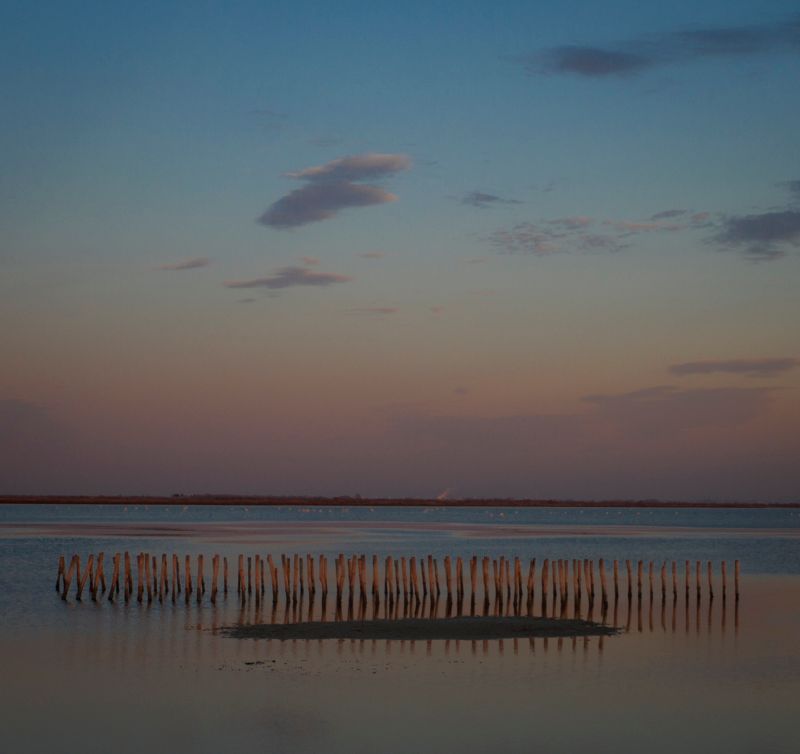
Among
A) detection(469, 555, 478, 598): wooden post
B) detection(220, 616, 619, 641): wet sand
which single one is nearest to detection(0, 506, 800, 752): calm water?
detection(220, 616, 619, 641): wet sand

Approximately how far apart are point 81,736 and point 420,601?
18.2 m

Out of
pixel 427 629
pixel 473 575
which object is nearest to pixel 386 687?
pixel 427 629

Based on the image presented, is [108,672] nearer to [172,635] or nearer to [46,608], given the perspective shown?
[172,635]

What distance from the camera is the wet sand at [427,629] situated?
25.5 meters

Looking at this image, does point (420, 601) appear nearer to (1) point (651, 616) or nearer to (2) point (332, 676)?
(1) point (651, 616)

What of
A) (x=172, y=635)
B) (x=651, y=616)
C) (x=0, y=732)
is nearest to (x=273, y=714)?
(x=0, y=732)

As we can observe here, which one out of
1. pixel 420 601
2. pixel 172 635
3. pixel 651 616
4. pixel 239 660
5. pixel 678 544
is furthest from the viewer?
pixel 678 544

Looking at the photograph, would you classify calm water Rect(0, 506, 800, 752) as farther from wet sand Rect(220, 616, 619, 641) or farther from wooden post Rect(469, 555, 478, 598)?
wooden post Rect(469, 555, 478, 598)

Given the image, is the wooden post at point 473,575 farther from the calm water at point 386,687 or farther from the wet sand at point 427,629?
the calm water at point 386,687

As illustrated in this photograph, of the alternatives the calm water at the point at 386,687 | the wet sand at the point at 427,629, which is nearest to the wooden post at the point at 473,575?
the wet sand at the point at 427,629

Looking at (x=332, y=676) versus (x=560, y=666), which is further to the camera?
(x=560, y=666)

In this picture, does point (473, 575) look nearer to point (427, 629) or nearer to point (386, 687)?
point (427, 629)

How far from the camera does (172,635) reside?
25.9 metres

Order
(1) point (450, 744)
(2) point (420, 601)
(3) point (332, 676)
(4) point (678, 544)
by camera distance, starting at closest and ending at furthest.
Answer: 1. (1) point (450, 744)
2. (3) point (332, 676)
3. (2) point (420, 601)
4. (4) point (678, 544)
